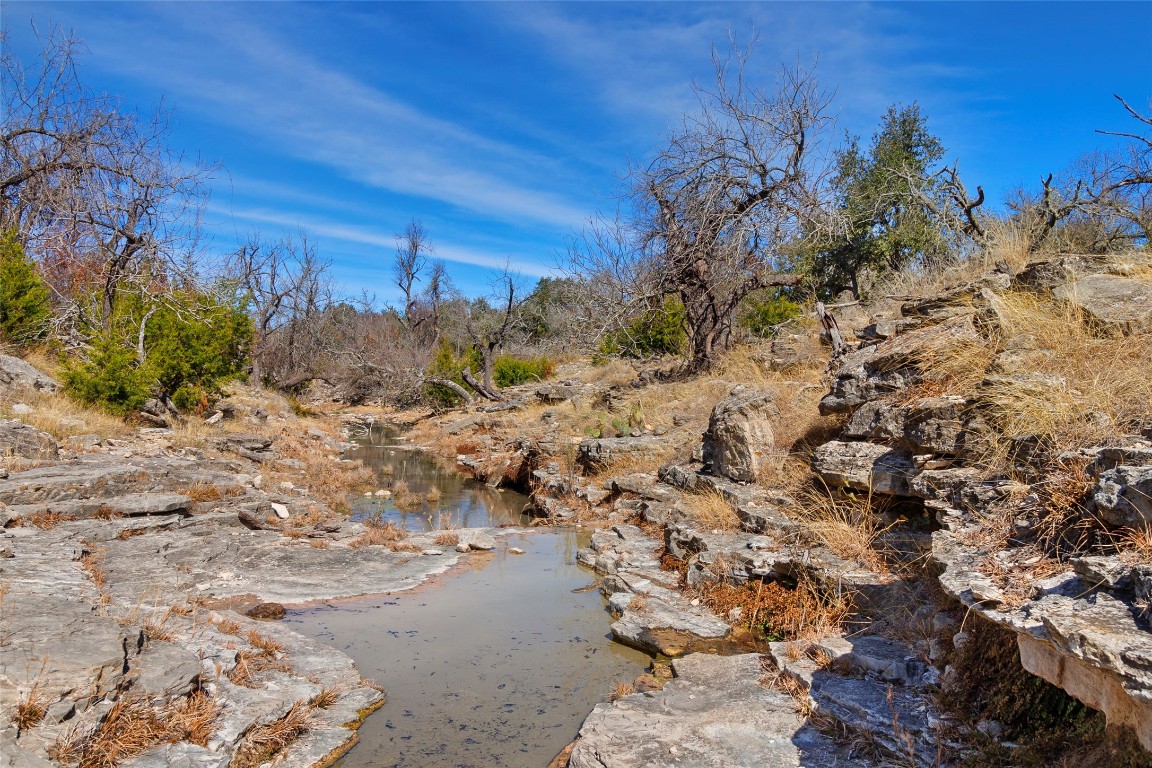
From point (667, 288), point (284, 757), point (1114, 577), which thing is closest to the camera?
point (1114, 577)

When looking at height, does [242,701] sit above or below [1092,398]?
below

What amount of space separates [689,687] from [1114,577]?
2.66 m

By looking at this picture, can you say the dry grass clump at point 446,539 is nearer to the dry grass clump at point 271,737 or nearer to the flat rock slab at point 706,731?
the dry grass clump at point 271,737

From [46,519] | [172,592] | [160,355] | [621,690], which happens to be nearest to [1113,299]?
[621,690]

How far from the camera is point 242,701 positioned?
167 inches

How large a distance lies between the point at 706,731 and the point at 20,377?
13321 millimetres

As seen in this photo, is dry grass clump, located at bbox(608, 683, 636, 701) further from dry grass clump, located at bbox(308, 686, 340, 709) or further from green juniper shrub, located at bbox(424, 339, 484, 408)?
green juniper shrub, located at bbox(424, 339, 484, 408)

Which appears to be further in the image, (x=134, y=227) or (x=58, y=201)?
(x=134, y=227)

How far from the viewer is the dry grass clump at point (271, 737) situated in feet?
12.5

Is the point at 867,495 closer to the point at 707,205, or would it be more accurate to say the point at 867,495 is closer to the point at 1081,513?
the point at 1081,513

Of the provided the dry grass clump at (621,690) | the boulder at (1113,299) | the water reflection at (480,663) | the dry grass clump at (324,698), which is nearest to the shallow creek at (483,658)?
the water reflection at (480,663)

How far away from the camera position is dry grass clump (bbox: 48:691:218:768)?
3301 mm

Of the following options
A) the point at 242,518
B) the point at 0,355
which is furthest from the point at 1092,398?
the point at 0,355

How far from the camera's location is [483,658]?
5715 mm
